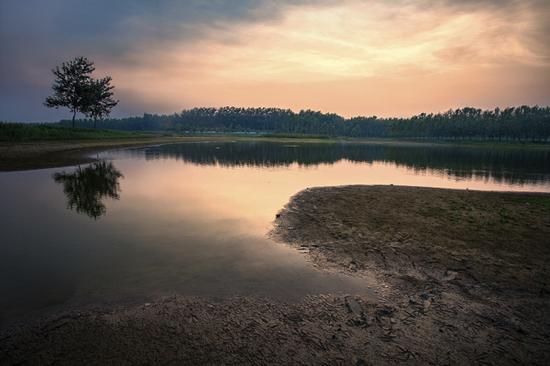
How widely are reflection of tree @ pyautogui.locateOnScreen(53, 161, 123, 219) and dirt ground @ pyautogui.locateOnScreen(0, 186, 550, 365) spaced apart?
29.6ft

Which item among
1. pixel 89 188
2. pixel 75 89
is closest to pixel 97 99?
pixel 75 89

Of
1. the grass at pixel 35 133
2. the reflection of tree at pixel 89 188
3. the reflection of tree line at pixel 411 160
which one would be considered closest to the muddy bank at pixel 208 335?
the reflection of tree at pixel 89 188

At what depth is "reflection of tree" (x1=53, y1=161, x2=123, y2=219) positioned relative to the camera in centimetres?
1451

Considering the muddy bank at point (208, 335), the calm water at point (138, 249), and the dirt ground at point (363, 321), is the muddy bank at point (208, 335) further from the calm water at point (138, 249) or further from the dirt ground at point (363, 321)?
the calm water at point (138, 249)

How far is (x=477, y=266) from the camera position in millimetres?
8484

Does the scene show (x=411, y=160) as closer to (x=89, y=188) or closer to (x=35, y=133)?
(x=89, y=188)

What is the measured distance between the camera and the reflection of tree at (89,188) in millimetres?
14508

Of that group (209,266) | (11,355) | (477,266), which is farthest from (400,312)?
(11,355)

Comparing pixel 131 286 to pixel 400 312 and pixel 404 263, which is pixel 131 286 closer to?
pixel 400 312

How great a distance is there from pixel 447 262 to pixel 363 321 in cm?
439

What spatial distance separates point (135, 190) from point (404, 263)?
54.1 ft

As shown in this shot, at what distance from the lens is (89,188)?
19281mm

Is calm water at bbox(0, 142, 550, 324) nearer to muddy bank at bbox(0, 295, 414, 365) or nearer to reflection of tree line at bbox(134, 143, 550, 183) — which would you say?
muddy bank at bbox(0, 295, 414, 365)

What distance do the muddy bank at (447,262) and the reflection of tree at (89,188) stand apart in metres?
9.41
